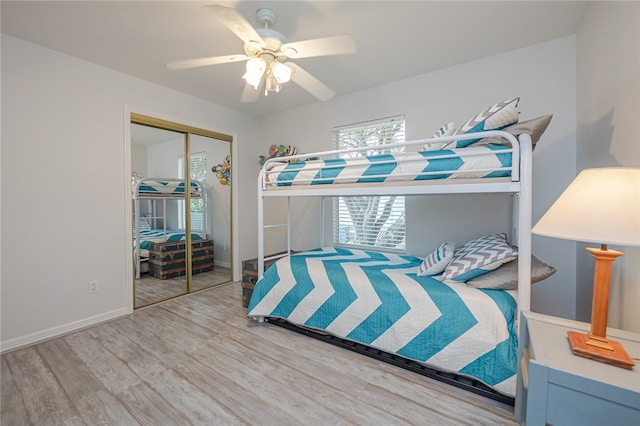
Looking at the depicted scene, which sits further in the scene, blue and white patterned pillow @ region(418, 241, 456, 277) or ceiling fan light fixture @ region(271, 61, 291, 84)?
blue and white patterned pillow @ region(418, 241, 456, 277)

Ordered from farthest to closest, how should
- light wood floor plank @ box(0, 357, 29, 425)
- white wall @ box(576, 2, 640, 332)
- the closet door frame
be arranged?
the closet door frame → light wood floor plank @ box(0, 357, 29, 425) → white wall @ box(576, 2, 640, 332)

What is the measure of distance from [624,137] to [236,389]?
2.49 metres

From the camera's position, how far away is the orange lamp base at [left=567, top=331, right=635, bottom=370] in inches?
34.0

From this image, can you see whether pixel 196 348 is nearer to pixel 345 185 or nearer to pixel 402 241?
pixel 345 185

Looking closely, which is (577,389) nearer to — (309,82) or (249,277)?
(309,82)

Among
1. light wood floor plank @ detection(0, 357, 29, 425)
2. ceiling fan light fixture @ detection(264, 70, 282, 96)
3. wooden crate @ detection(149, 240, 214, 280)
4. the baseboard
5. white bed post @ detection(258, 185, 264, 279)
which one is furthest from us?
wooden crate @ detection(149, 240, 214, 280)

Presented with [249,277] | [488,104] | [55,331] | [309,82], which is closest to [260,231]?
[249,277]

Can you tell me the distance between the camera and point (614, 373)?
32.8 inches

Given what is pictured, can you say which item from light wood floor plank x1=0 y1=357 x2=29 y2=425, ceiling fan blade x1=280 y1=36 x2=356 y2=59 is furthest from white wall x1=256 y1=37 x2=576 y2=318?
light wood floor plank x1=0 y1=357 x2=29 y2=425

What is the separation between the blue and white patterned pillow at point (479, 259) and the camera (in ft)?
5.36

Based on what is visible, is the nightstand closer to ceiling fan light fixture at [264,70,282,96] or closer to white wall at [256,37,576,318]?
white wall at [256,37,576,318]

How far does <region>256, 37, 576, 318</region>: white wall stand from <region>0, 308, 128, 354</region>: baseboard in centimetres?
305

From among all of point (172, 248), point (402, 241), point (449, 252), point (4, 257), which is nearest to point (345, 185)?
point (449, 252)

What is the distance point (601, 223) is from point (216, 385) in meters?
1.99
